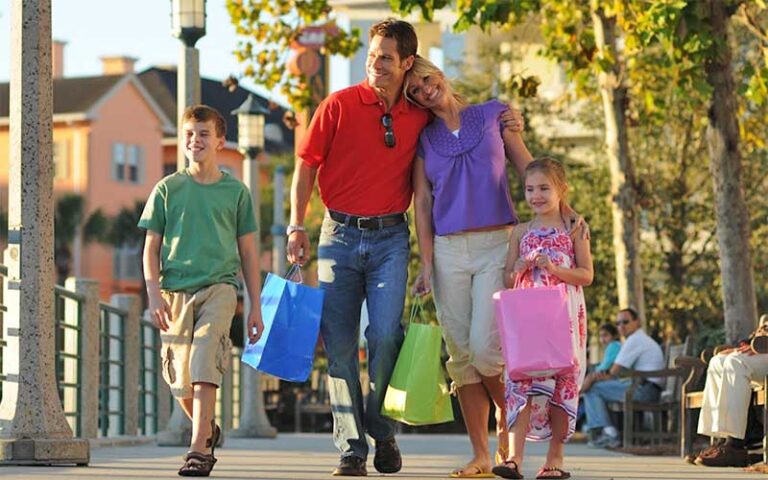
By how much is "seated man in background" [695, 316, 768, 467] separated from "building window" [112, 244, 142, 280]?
231 feet

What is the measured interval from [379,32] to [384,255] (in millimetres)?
1070

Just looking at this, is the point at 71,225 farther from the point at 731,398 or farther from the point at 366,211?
the point at 366,211

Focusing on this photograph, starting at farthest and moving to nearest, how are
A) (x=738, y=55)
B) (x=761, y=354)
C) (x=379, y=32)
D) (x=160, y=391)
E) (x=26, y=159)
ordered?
(x=738, y=55) → (x=160, y=391) → (x=761, y=354) → (x=26, y=159) → (x=379, y=32)

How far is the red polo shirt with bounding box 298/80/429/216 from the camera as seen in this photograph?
10.2 m

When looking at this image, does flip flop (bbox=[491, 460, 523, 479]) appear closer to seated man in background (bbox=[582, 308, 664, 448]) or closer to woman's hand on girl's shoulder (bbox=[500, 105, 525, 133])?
woman's hand on girl's shoulder (bbox=[500, 105, 525, 133])

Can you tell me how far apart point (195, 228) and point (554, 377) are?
6.15ft

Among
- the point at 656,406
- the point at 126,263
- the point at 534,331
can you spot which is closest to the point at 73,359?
the point at 656,406

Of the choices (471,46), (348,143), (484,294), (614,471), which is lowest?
(614,471)

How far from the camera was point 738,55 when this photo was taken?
35.1m

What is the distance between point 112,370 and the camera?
2002 cm

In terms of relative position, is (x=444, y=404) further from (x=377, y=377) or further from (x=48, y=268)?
(x=48, y=268)

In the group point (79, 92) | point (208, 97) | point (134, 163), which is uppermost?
point (208, 97)

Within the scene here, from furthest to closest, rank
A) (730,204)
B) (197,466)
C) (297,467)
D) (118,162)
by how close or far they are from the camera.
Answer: (118,162)
(730,204)
(297,467)
(197,466)

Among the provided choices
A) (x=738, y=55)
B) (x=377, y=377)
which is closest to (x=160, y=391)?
(x=377, y=377)
